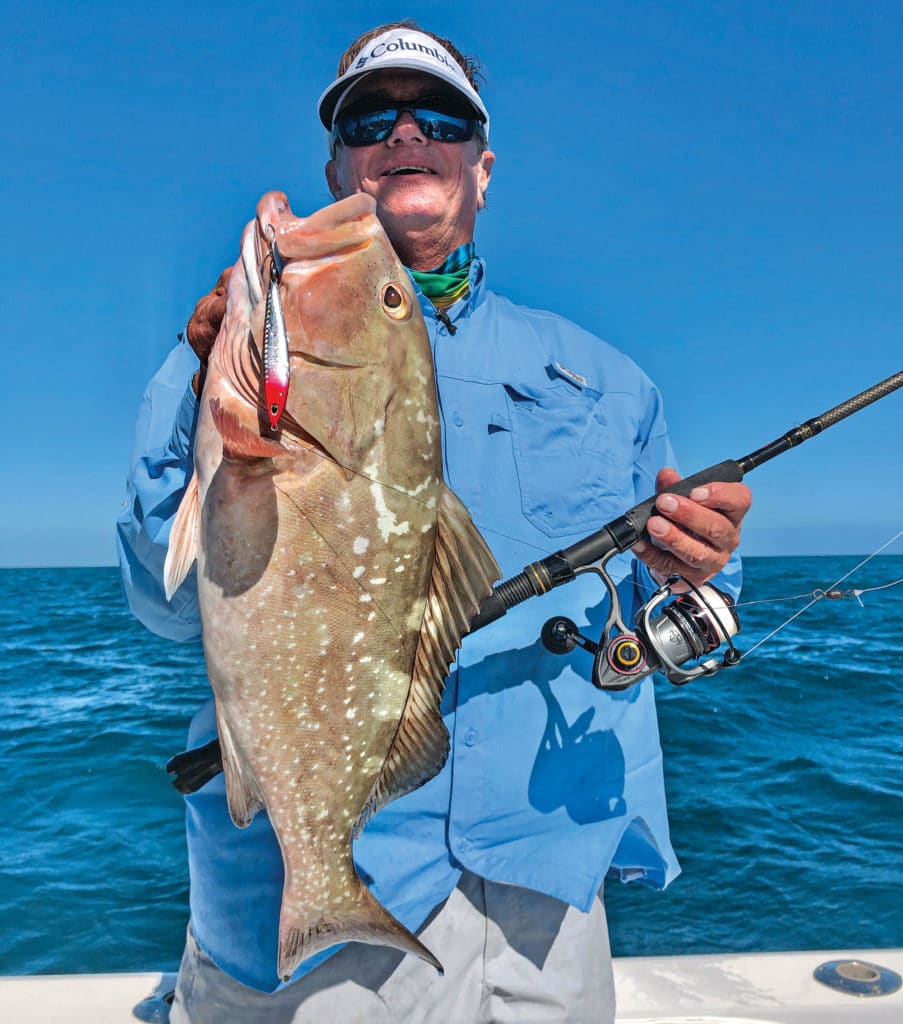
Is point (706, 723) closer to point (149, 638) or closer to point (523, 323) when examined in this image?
point (523, 323)

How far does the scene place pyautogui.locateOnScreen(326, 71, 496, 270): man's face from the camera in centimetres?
246

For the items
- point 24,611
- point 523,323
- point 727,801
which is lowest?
point 727,801

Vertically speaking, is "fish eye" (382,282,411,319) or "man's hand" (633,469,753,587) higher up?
"fish eye" (382,282,411,319)

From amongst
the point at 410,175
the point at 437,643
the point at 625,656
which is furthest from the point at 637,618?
the point at 410,175

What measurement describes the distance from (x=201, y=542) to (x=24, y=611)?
36.0 m

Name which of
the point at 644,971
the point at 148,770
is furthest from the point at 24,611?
the point at 644,971

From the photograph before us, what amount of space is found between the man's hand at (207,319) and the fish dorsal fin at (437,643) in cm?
61

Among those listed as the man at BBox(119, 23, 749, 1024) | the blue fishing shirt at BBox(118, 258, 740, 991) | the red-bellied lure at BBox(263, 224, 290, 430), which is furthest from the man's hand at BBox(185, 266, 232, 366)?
the red-bellied lure at BBox(263, 224, 290, 430)

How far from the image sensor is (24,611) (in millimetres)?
33250

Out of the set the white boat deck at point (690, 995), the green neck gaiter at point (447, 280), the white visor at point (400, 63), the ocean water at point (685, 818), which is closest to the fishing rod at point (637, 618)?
the green neck gaiter at point (447, 280)

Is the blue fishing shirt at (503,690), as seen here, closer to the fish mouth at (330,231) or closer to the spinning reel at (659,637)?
the spinning reel at (659,637)

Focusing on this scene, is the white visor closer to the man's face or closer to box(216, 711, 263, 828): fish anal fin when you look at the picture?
the man's face

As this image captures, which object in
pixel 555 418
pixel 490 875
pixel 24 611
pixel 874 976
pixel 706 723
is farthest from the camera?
pixel 24 611

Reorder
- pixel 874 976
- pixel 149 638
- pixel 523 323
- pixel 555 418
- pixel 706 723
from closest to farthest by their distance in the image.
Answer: pixel 555 418 < pixel 523 323 < pixel 874 976 < pixel 706 723 < pixel 149 638
